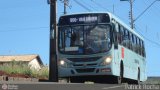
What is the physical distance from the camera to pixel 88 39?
21.0 meters

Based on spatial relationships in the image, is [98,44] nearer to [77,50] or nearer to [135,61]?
[77,50]

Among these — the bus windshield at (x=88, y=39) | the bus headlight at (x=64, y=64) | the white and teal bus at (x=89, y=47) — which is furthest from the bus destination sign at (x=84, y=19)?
the bus headlight at (x=64, y=64)

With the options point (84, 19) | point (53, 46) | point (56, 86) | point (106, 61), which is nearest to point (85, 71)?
point (106, 61)

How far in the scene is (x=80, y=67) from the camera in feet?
70.3

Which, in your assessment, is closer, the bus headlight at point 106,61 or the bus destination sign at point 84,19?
the bus headlight at point 106,61

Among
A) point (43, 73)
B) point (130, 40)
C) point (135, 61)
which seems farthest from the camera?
point (43, 73)

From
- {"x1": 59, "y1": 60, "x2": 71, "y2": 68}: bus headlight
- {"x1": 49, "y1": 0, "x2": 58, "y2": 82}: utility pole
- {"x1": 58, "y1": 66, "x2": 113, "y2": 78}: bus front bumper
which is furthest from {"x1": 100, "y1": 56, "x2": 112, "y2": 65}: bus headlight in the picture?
{"x1": 49, "y1": 0, "x2": 58, "y2": 82}: utility pole

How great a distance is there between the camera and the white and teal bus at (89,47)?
21141 mm

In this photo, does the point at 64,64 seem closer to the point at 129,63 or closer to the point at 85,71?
A: the point at 85,71

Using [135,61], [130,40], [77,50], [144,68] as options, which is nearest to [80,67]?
[77,50]

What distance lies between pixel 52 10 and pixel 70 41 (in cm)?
814

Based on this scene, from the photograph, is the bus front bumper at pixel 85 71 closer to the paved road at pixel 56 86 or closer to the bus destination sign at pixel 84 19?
the bus destination sign at pixel 84 19

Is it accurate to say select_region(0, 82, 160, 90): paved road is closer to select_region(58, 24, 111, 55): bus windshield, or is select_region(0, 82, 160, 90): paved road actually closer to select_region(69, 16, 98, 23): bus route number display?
select_region(58, 24, 111, 55): bus windshield

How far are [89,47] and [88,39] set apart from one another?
391 mm
